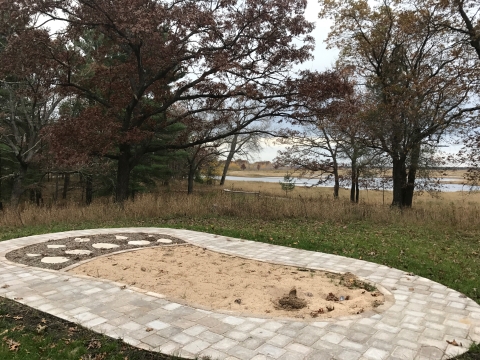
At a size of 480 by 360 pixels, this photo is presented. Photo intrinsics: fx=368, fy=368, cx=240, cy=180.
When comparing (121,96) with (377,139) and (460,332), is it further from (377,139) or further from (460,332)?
(460,332)

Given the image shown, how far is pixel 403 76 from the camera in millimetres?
15391

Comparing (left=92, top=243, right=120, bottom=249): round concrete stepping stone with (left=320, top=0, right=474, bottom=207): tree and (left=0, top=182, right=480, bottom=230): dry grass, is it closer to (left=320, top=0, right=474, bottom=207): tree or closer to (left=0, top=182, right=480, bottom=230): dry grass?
(left=0, top=182, right=480, bottom=230): dry grass

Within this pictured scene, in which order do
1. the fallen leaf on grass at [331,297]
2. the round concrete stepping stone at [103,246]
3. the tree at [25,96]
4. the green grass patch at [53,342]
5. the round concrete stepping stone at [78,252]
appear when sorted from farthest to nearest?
the tree at [25,96], the round concrete stepping stone at [103,246], the round concrete stepping stone at [78,252], the fallen leaf on grass at [331,297], the green grass patch at [53,342]

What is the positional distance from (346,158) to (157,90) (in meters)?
13.3

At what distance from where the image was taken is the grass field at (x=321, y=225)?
19.7 ft

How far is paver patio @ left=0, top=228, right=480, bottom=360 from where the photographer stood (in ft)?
9.37

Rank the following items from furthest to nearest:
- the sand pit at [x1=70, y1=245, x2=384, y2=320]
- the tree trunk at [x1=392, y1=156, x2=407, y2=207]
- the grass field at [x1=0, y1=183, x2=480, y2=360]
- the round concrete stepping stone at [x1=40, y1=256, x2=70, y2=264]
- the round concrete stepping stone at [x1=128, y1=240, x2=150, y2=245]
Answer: the tree trunk at [x1=392, y1=156, x2=407, y2=207] → the round concrete stepping stone at [x1=128, y1=240, x2=150, y2=245] → the grass field at [x1=0, y1=183, x2=480, y2=360] → the round concrete stepping stone at [x1=40, y1=256, x2=70, y2=264] → the sand pit at [x1=70, y1=245, x2=384, y2=320]

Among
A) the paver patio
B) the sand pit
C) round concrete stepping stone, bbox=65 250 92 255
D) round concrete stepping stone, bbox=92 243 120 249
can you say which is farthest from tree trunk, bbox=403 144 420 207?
round concrete stepping stone, bbox=65 250 92 255

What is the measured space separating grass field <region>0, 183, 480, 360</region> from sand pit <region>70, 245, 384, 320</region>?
1.38 meters

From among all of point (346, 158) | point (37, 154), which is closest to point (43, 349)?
point (37, 154)

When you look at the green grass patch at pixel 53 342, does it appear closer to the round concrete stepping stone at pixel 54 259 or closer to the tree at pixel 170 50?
the round concrete stepping stone at pixel 54 259

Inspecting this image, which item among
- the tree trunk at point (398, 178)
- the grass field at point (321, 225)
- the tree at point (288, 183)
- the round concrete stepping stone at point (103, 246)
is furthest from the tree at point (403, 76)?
the round concrete stepping stone at point (103, 246)

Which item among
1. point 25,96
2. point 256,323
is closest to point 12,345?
→ point 256,323

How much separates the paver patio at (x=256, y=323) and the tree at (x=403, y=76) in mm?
10077
